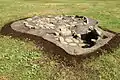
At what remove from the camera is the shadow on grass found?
14016 millimetres

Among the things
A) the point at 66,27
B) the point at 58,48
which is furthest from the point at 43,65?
the point at 66,27

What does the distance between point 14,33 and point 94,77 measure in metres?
6.88

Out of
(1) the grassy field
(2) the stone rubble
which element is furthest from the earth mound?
(1) the grassy field

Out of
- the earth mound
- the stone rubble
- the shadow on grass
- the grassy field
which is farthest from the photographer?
the stone rubble

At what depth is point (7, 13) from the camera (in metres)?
23.1

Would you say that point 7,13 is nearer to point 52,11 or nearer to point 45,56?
point 52,11

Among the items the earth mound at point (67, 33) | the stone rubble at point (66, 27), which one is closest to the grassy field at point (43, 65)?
the earth mound at point (67, 33)

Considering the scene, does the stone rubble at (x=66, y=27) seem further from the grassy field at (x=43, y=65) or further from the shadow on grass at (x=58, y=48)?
the grassy field at (x=43, y=65)

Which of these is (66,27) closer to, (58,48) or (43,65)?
(58,48)

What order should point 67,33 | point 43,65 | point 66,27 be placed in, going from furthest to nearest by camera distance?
point 66,27, point 67,33, point 43,65

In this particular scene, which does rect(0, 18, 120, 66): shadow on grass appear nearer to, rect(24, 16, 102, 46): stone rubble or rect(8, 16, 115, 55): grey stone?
rect(8, 16, 115, 55): grey stone

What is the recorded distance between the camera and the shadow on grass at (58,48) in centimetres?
1402

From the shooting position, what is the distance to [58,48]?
14906 millimetres

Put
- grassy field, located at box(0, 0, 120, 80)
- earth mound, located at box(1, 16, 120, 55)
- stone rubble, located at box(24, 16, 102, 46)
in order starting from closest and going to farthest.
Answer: grassy field, located at box(0, 0, 120, 80) → earth mound, located at box(1, 16, 120, 55) → stone rubble, located at box(24, 16, 102, 46)
